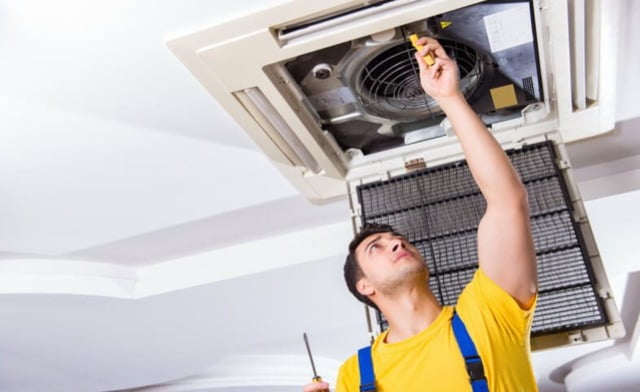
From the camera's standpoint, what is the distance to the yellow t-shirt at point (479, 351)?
1.11 m

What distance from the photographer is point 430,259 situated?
1.43 meters

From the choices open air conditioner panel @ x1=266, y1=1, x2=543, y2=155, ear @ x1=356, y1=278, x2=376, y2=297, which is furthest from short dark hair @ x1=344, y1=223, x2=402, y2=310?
open air conditioner panel @ x1=266, y1=1, x2=543, y2=155

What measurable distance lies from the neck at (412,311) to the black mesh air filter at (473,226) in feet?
0.27

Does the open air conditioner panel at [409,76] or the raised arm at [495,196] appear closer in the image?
the raised arm at [495,196]

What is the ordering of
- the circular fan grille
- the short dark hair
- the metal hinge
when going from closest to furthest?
the circular fan grille, the short dark hair, the metal hinge

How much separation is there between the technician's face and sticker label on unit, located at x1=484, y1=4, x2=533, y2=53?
A: 0.51m

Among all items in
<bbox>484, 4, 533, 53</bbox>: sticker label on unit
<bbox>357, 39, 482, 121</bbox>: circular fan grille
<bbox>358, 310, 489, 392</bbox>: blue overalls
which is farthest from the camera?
<bbox>357, 39, 482, 121</bbox>: circular fan grille

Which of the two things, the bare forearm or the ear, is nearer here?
the bare forearm

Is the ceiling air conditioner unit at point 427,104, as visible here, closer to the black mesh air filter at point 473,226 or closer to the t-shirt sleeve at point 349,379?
the black mesh air filter at point 473,226

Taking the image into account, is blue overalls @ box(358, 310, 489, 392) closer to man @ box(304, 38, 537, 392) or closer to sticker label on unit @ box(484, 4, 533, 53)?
man @ box(304, 38, 537, 392)

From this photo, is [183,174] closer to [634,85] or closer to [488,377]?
[488,377]

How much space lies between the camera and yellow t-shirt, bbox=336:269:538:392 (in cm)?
111

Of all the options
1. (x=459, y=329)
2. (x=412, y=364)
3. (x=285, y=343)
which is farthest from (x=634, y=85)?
(x=285, y=343)

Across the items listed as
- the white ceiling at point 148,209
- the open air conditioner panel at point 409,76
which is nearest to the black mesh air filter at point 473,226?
the open air conditioner panel at point 409,76
